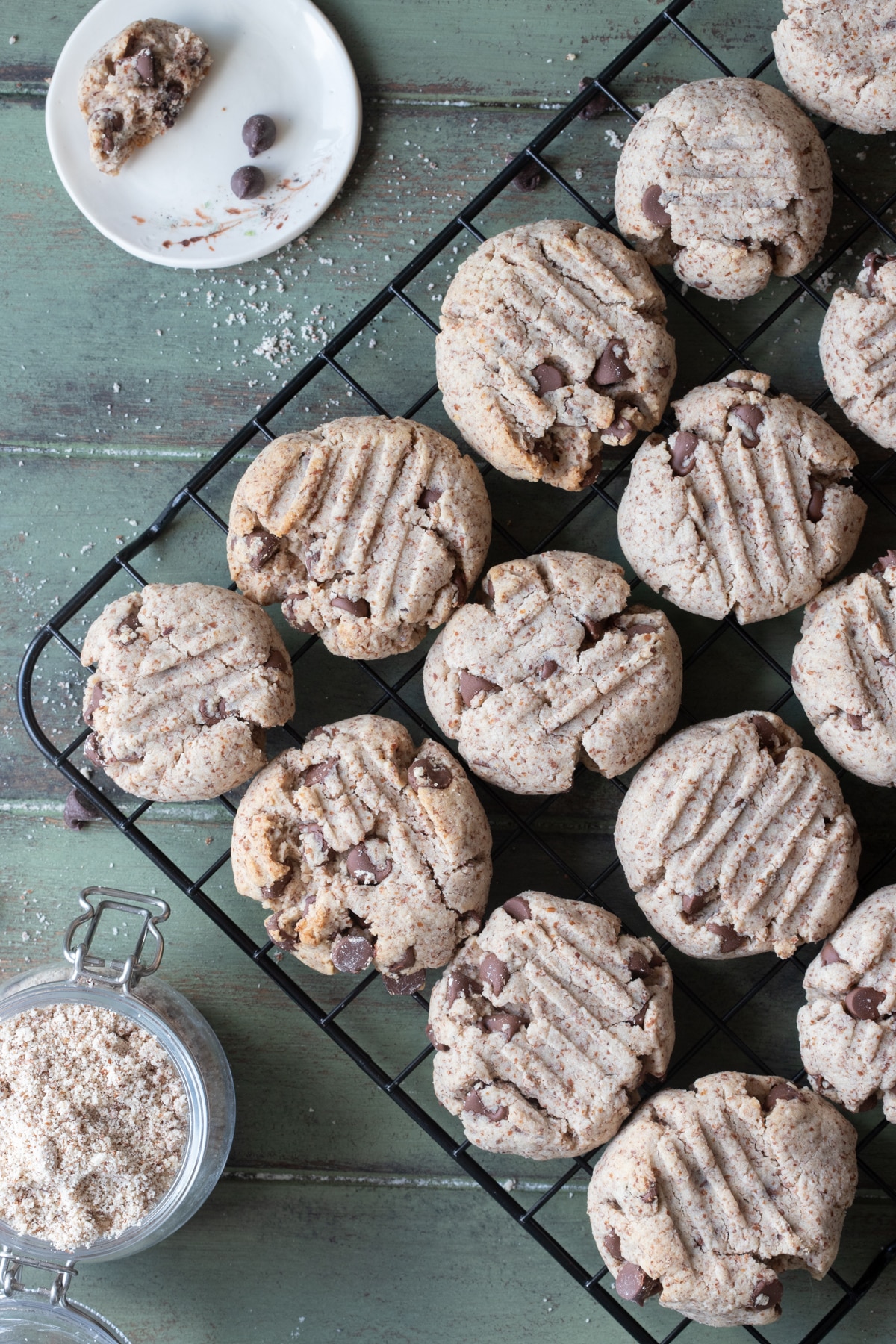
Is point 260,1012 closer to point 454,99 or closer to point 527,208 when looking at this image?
point 527,208

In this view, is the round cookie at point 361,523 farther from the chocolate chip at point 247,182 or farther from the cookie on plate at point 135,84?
the cookie on plate at point 135,84

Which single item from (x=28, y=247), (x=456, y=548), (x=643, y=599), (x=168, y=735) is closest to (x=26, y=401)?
(x=28, y=247)

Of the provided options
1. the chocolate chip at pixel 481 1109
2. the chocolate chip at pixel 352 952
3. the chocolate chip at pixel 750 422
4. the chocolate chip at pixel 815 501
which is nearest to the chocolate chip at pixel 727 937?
the chocolate chip at pixel 481 1109

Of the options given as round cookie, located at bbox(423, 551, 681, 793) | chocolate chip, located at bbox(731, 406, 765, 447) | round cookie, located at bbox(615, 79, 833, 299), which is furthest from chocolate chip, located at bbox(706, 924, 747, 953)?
round cookie, located at bbox(615, 79, 833, 299)

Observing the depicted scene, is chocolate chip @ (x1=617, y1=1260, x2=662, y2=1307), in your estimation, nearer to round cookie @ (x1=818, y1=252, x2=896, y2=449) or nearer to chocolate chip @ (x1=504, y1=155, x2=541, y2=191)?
round cookie @ (x1=818, y1=252, x2=896, y2=449)

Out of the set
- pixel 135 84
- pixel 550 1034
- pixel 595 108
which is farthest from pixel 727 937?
pixel 135 84

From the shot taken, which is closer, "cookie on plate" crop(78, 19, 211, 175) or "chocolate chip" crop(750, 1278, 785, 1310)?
"chocolate chip" crop(750, 1278, 785, 1310)
